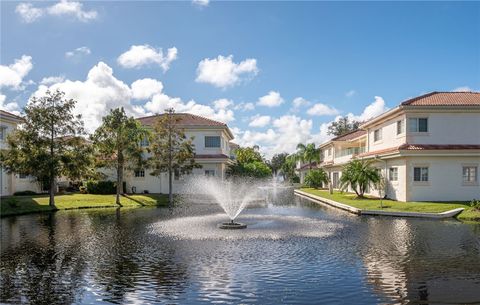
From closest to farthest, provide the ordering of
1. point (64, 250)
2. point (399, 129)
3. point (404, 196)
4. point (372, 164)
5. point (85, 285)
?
point (85, 285), point (64, 250), point (404, 196), point (399, 129), point (372, 164)

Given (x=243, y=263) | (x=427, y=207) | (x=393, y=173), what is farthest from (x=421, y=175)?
(x=243, y=263)

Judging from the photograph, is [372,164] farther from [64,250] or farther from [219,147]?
[64,250]

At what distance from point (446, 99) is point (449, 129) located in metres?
3.13

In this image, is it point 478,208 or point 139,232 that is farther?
point 478,208

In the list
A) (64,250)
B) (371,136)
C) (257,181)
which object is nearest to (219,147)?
(371,136)

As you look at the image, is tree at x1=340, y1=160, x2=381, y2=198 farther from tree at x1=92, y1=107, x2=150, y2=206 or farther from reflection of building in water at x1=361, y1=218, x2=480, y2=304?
tree at x1=92, y1=107, x2=150, y2=206

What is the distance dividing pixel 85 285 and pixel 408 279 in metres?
8.99

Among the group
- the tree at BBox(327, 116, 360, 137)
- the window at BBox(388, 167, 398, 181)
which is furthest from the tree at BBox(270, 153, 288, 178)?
the window at BBox(388, 167, 398, 181)

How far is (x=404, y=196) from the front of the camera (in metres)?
32.6

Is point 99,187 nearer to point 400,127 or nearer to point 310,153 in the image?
point 400,127

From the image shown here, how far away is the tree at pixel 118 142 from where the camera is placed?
36.1m

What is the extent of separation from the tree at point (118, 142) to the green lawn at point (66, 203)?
57.4 inches

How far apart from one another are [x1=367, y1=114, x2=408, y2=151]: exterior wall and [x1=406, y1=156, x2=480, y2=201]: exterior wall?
8.87 feet

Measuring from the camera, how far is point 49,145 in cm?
3141
